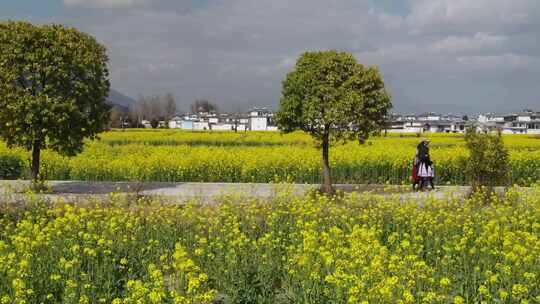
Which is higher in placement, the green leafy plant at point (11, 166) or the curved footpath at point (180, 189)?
the green leafy plant at point (11, 166)

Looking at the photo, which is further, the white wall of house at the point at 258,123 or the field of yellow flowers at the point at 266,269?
the white wall of house at the point at 258,123

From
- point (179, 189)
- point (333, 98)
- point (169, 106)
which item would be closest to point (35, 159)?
point (179, 189)

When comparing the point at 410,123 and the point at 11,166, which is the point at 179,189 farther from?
the point at 410,123

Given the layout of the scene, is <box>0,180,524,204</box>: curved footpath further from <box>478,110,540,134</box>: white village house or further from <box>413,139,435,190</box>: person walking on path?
<box>478,110,540,134</box>: white village house

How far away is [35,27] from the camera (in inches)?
652

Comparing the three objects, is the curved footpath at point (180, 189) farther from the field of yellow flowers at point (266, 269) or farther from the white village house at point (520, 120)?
the white village house at point (520, 120)

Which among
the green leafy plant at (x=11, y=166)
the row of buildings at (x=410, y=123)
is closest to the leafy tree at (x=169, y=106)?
the row of buildings at (x=410, y=123)

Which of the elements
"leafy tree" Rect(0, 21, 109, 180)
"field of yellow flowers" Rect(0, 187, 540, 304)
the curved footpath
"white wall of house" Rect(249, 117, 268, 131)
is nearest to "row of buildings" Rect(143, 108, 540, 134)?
"white wall of house" Rect(249, 117, 268, 131)

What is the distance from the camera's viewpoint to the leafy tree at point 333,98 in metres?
16.1

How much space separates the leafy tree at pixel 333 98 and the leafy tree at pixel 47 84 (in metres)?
5.69

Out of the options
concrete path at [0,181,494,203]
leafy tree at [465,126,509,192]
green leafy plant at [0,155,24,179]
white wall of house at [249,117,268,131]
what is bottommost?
concrete path at [0,181,494,203]

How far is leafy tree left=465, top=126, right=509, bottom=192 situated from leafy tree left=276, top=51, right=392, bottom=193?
2.64m

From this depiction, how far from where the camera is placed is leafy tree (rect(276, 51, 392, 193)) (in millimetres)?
16109

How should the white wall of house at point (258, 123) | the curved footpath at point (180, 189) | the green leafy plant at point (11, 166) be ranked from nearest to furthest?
1. the curved footpath at point (180, 189)
2. the green leafy plant at point (11, 166)
3. the white wall of house at point (258, 123)
